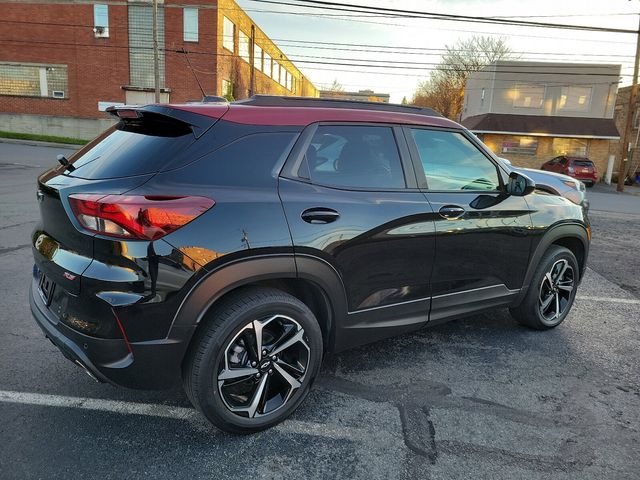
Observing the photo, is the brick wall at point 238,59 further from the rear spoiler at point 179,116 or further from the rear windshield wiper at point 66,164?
the rear spoiler at point 179,116

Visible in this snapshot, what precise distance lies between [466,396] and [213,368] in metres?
1.74

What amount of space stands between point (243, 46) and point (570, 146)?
24.6m

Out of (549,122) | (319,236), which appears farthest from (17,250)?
(549,122)

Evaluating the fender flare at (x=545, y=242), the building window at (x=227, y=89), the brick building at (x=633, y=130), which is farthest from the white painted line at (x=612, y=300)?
the brick building at (x=633, y=130)

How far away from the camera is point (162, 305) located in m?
2.23

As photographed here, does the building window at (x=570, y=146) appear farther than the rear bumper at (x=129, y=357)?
Yes

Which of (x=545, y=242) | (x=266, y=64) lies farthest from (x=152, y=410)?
(x=266, y=64)

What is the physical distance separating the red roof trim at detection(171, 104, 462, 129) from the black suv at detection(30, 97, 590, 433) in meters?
0.01

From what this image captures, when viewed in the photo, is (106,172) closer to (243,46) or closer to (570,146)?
(570,146)

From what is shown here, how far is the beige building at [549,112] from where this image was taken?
3081 cm

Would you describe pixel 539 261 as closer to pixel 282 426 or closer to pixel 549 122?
pixel 282 426

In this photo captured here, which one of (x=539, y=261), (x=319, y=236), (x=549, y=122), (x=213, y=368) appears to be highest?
(x=549, y=122)

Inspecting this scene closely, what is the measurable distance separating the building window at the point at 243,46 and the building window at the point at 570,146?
23.1 metres

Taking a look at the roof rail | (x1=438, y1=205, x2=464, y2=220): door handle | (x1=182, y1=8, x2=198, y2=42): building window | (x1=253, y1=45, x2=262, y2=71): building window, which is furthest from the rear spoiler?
(x1=253, y1=45, x2=262, y2=71): building window
